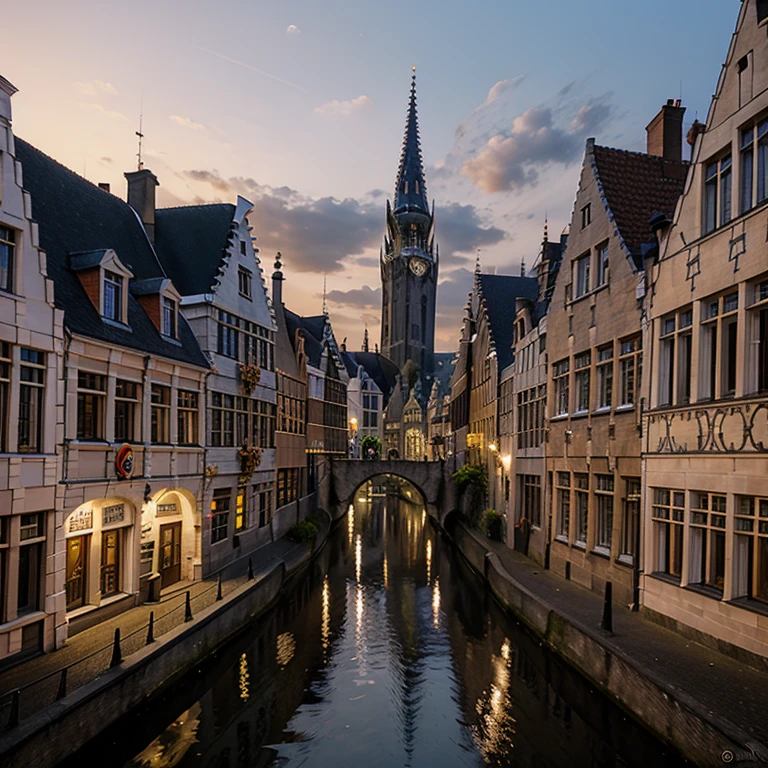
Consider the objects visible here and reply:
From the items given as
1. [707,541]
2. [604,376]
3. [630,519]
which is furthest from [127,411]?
[707,541]

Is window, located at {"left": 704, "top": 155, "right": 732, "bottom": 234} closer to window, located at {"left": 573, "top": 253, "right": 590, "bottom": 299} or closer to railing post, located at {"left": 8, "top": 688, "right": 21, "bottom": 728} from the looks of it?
window, located at {"left": 573, "top": 253, "right": 590, "bottom": 299}

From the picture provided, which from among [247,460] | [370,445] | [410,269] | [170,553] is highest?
[410,269]

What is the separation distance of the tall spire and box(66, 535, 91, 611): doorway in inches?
4691

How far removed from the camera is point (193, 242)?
2686cm

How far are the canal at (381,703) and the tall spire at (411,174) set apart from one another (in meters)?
114

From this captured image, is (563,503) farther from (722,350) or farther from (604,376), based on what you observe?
(722,350)

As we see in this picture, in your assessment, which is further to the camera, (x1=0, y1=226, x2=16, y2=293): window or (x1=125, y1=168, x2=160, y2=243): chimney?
(x1=125, y1=168, x2=160, y2=243): chimney

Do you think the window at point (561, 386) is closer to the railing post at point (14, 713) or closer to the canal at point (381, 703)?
the canal at point (381, 703)

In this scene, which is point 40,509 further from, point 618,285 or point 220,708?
point 618,285

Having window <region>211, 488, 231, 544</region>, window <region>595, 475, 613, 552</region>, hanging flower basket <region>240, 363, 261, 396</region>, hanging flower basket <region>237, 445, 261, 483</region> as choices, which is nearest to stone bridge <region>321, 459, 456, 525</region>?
hanging flower basket <region>237, 445, 261, 483</region>

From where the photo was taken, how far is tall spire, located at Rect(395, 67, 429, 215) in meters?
130

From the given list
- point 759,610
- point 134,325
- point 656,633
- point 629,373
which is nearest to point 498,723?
point 656,633

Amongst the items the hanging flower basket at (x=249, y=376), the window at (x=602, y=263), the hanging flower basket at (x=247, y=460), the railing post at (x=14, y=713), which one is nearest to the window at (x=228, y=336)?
the hanging flower basket at (x=249, y=376)

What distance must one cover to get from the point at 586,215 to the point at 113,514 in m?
18.3
